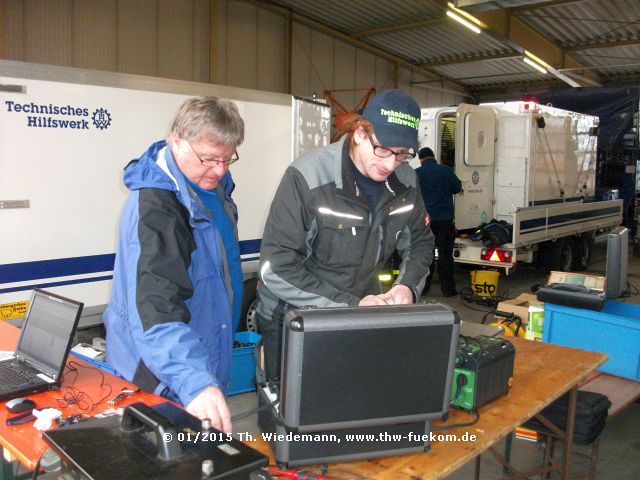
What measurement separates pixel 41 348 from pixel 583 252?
29.4ft

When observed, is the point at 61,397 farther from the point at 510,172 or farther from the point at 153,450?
the point at 510,172

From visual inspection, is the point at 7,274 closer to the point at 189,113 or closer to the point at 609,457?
the point at 189,113

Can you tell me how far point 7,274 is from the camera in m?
3.27

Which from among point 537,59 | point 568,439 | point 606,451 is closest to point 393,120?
point 568,439

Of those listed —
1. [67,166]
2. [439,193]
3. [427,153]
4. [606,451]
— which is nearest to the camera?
[67,166]

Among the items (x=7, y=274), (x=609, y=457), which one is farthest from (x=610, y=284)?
(x=7, y=274)

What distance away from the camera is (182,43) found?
417 inches

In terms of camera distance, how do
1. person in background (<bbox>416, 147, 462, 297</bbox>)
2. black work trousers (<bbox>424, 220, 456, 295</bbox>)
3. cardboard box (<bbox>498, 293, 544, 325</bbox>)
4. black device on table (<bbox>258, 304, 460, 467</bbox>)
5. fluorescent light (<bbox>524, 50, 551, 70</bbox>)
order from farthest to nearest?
fluorescent light (<bbox>524, 50, 551, 70</bbox>) < black work trousers (<bbox>424, 220, 456, 295</bbox>) < person in background (<bbox>416, 147, 462, 297</bbox>) < cardboard box (<bbox>498, 293, 544, 325</bbox>) < black device on table (<bbox>258, 304, 460, 467</bbox>)

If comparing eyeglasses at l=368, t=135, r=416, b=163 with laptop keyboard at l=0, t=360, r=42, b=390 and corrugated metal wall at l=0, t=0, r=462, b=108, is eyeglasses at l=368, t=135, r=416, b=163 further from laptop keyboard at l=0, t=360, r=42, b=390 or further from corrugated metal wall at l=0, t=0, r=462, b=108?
corrugated metal wall at l=0, t=0, r=462, b=108

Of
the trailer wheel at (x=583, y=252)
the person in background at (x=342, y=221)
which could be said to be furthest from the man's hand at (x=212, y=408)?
the trailer wheel at (x=583, y=252)

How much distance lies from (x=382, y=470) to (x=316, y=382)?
0.36 m

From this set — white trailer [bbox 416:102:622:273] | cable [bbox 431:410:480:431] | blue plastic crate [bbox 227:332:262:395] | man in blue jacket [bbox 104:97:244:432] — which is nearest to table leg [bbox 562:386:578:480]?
cable [bbox 431:410:480:431]

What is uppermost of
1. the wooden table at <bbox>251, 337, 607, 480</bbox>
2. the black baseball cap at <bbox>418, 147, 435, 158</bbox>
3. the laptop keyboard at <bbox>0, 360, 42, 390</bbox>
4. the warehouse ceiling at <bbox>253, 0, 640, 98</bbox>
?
the warehouse ceiling at <bbox>253, 0, 640, 98</bbox>

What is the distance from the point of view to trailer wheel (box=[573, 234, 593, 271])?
30.7ft
